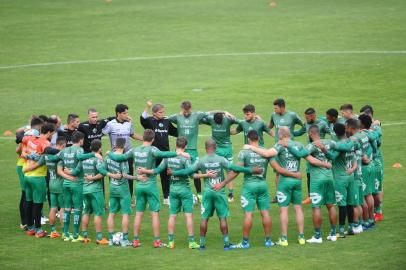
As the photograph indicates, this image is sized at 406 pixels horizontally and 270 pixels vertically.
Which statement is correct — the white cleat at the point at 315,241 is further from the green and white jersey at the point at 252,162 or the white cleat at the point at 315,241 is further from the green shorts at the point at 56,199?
the green shorts at the point at 56,199

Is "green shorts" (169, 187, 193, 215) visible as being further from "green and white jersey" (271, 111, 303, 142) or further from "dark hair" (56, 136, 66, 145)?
"green and white jersey" (271, 111, 303, 142)

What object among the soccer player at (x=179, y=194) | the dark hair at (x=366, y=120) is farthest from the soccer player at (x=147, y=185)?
the dark hair at (x=366, y=120)

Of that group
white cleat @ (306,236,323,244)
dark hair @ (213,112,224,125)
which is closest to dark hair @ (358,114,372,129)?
white cleat @ (306,236,323,244)

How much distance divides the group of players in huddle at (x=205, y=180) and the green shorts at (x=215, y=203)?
0.07ft

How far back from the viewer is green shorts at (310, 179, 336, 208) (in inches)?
763

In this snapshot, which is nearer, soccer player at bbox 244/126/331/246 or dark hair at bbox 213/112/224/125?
soccer player at bbox 244/126/331/246

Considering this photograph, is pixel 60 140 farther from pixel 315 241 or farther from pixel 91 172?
pixel 315 241

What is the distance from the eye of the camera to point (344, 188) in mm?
19703

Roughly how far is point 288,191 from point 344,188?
1.24m

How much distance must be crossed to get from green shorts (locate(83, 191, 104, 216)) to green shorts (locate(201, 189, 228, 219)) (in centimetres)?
219

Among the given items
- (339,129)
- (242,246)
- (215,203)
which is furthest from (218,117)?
(242,246)

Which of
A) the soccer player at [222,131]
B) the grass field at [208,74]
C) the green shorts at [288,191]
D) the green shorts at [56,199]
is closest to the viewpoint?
the grass field at [208,74]

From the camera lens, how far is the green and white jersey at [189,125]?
22703 millimetres

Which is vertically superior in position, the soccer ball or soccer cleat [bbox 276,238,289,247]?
the soccer ball
